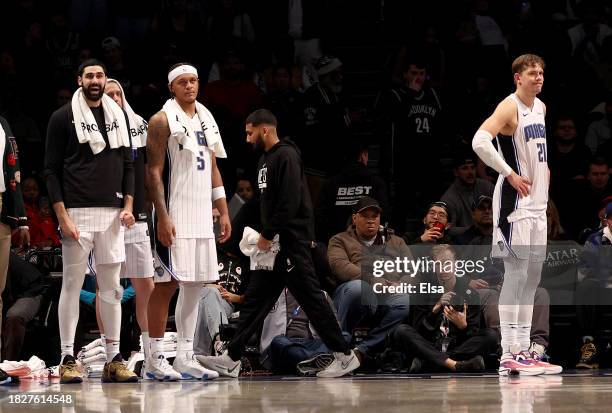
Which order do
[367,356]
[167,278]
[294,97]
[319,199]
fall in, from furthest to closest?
[294,97] < [319,199] < [367,356] < [167,278]

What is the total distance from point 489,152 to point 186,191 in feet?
7.36

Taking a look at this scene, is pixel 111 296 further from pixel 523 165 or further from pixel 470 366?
pixel 523 165

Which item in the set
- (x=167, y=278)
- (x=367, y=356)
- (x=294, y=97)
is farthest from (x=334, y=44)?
(x=167, y=278)

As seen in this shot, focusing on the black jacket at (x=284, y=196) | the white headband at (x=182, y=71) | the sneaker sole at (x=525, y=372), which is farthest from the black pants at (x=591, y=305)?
the white headband at (x=182, y=71)

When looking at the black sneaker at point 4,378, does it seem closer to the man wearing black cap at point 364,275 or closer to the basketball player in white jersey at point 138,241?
the basketball player in white jersey at point 138,241

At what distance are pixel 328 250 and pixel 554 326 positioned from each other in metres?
2.10

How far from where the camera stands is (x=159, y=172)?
947cm

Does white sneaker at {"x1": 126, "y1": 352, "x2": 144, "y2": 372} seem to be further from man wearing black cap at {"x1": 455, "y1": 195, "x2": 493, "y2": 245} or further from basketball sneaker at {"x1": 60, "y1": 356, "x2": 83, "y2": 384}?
man wearing black cap at {"x1": 455, "y1": 195, "x2": 493, "y2": 245}

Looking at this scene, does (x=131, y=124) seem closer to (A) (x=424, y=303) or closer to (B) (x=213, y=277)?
(B) (x=213, y=277)

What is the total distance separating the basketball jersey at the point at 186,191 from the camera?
9508mm

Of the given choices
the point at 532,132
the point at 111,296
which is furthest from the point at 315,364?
the point at 532,132

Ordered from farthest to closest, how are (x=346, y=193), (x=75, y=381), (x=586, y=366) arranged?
(x=346, y=193)
(x=586, y=366)
(x=75, y=381)

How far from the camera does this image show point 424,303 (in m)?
11.2

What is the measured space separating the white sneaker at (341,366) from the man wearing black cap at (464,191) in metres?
2.79
